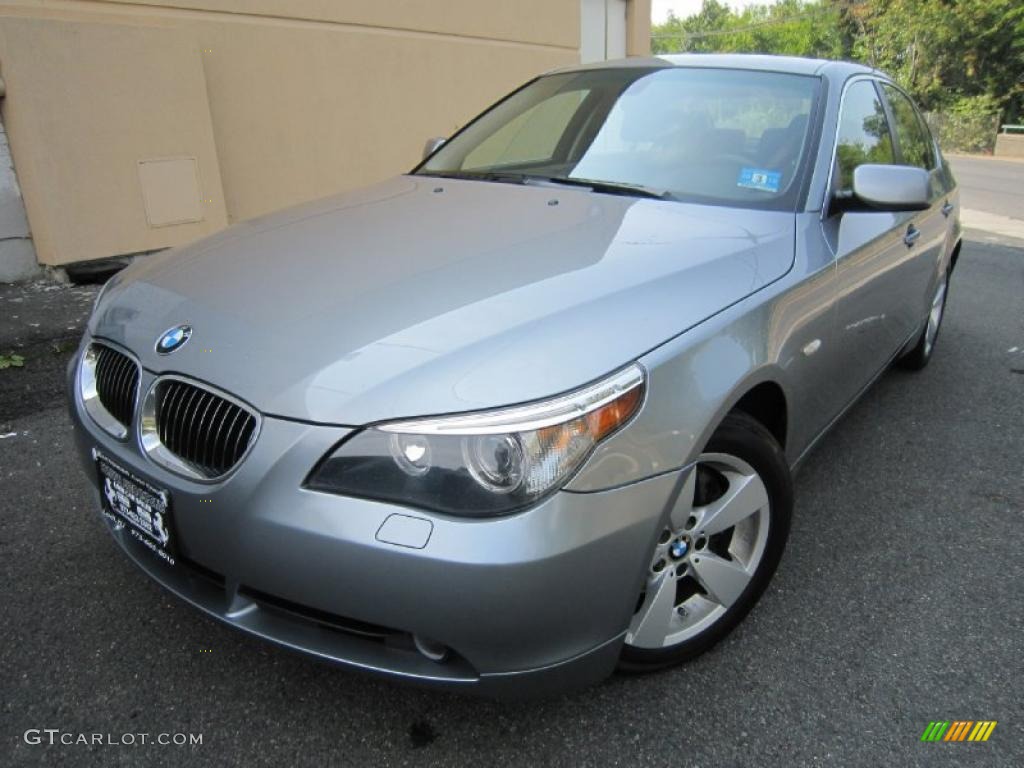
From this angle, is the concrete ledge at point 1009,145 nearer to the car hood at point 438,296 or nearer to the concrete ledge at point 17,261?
the concrete ledge at point 17,261

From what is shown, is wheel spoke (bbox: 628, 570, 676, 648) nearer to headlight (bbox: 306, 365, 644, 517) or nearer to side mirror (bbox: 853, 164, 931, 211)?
headlight (bbox: 306, 365, 644, 517)

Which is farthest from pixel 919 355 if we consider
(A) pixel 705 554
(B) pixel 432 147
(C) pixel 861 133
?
(A) pixel 705 554

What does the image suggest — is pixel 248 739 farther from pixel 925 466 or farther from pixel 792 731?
pixel 925 466

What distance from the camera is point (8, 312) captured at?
4824 mm

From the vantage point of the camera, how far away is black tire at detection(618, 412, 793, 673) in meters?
1.94

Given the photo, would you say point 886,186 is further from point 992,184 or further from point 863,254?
point 992,184

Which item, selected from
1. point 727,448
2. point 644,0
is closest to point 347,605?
point 727,448

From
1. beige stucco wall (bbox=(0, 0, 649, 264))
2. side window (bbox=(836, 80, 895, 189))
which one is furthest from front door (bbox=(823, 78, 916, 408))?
beige stucco wall (bbox=(0, 0, 649, 264))

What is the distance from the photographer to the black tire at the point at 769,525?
1.94 metres

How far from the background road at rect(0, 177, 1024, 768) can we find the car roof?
63.2 inches

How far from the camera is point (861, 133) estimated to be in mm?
3084

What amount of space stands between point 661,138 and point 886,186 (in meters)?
0.78

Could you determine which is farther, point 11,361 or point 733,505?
point 11,361

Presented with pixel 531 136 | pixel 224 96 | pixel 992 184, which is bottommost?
pixel 992 184
